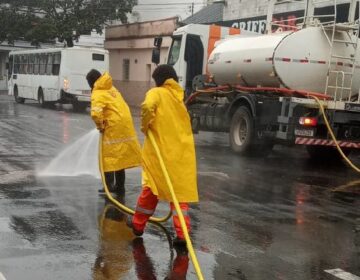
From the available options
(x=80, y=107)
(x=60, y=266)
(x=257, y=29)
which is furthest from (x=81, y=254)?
(x=80, y=107)

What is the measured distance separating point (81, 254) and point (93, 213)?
1498mm

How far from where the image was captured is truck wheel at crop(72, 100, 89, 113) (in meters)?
26.3

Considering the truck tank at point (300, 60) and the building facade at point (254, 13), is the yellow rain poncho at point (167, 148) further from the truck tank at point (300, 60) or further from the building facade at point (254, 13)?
the building facade at point (254, 13)

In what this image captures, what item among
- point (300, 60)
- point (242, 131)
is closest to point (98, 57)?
point (242, 131)

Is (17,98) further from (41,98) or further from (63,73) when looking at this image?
(63,73)

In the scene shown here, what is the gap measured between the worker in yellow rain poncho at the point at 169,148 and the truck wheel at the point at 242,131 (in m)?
6.72

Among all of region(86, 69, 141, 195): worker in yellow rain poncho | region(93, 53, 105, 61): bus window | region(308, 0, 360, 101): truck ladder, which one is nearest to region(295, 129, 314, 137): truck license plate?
region(308, 0, 360, 101): truck ladder

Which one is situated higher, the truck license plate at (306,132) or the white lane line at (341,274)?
the truck license plate at (306,132)

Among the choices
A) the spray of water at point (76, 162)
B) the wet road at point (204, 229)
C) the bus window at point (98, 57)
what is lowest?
the spray of water at point (76, 162)

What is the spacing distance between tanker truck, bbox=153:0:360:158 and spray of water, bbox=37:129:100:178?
3.36 metres

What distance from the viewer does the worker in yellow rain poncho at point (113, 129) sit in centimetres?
709

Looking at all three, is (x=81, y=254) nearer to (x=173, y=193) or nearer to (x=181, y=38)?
(x=173, y=193)

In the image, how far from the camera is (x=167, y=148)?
5.25 meters

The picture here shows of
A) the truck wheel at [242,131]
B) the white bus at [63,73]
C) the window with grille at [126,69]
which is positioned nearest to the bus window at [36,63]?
the white bus at [63,73]
